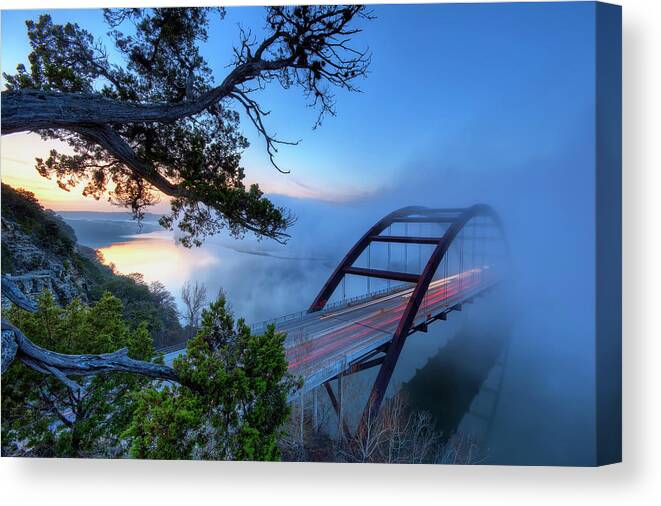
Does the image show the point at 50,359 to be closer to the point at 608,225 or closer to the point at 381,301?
the point at 381,301

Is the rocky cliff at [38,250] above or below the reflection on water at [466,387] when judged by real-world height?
above

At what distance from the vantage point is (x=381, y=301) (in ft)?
26.0

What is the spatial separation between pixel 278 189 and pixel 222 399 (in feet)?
9.22

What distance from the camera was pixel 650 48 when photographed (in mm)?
3861

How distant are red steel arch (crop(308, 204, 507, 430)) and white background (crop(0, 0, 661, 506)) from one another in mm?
998

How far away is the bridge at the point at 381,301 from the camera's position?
459 cm

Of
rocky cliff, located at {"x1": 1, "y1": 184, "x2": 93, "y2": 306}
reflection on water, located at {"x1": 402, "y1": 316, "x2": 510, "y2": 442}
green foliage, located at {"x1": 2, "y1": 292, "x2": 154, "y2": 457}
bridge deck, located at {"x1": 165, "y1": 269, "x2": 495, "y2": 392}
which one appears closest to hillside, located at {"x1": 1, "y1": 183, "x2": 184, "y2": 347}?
rocky cliff, located at {"x1": 1, "y1": 184, "x2": 93, "y2": 306}

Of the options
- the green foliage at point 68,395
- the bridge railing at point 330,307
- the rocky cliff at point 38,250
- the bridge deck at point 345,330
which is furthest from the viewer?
the bridge deck at point 345,330

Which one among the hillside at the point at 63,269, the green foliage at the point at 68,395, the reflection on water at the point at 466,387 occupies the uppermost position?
the hillside at the point at 63,269

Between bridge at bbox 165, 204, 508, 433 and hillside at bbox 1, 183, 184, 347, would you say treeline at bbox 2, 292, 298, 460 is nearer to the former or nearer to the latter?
hillside at bbox 1, 183, 184, 347

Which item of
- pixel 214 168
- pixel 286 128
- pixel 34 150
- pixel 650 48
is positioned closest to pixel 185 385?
pixel 214 168

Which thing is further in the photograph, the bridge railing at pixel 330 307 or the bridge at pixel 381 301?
the bridge at pixel 381 301

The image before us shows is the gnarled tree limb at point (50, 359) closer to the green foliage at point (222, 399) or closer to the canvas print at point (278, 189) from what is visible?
the canvas print at point (278, 189)

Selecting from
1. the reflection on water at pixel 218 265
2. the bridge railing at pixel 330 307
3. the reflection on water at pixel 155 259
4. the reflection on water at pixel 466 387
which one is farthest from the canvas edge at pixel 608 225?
the reflection on water at pixel 155 259
